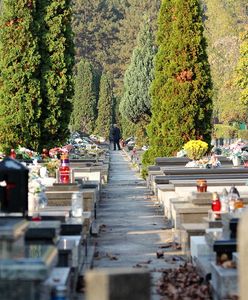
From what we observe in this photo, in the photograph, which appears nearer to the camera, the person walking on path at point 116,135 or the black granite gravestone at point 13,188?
the black granite gravestone at point 13,188

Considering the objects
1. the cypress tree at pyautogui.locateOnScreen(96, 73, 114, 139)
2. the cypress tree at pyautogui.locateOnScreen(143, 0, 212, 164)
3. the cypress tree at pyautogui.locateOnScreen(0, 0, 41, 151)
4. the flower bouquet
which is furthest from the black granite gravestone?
the cypress tree at pyautogui.locateOnScreen(96, 73, 114, 139)

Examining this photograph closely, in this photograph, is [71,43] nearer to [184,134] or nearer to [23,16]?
[23,16]

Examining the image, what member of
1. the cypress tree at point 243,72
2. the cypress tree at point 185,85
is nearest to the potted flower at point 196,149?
the cypress tree at point 185,85

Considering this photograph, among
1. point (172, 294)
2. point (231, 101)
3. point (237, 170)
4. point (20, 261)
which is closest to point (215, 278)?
point (172, 294)

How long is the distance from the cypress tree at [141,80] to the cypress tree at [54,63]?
2127 cm

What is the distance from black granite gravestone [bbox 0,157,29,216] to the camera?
1032 cm

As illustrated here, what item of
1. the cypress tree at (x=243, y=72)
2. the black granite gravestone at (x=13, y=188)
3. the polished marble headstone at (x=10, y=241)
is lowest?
the polished marble headstone at (x=10, y=241)

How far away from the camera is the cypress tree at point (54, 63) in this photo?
29375 millimetres

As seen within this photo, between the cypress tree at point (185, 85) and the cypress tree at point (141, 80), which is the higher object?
Result: the cypress tree at point (141, 80)

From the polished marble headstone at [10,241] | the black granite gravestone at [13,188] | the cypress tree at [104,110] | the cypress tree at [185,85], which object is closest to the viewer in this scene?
the polished marble headstone at [10,241]

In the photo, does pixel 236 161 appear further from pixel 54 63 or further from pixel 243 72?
pixel 243 72

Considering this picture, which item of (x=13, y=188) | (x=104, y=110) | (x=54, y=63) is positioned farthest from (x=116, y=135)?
(x=13, y=188)

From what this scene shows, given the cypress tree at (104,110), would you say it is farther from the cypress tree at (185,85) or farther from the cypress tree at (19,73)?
the cypress tree at (19,73)

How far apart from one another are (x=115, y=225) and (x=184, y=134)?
1218cm
